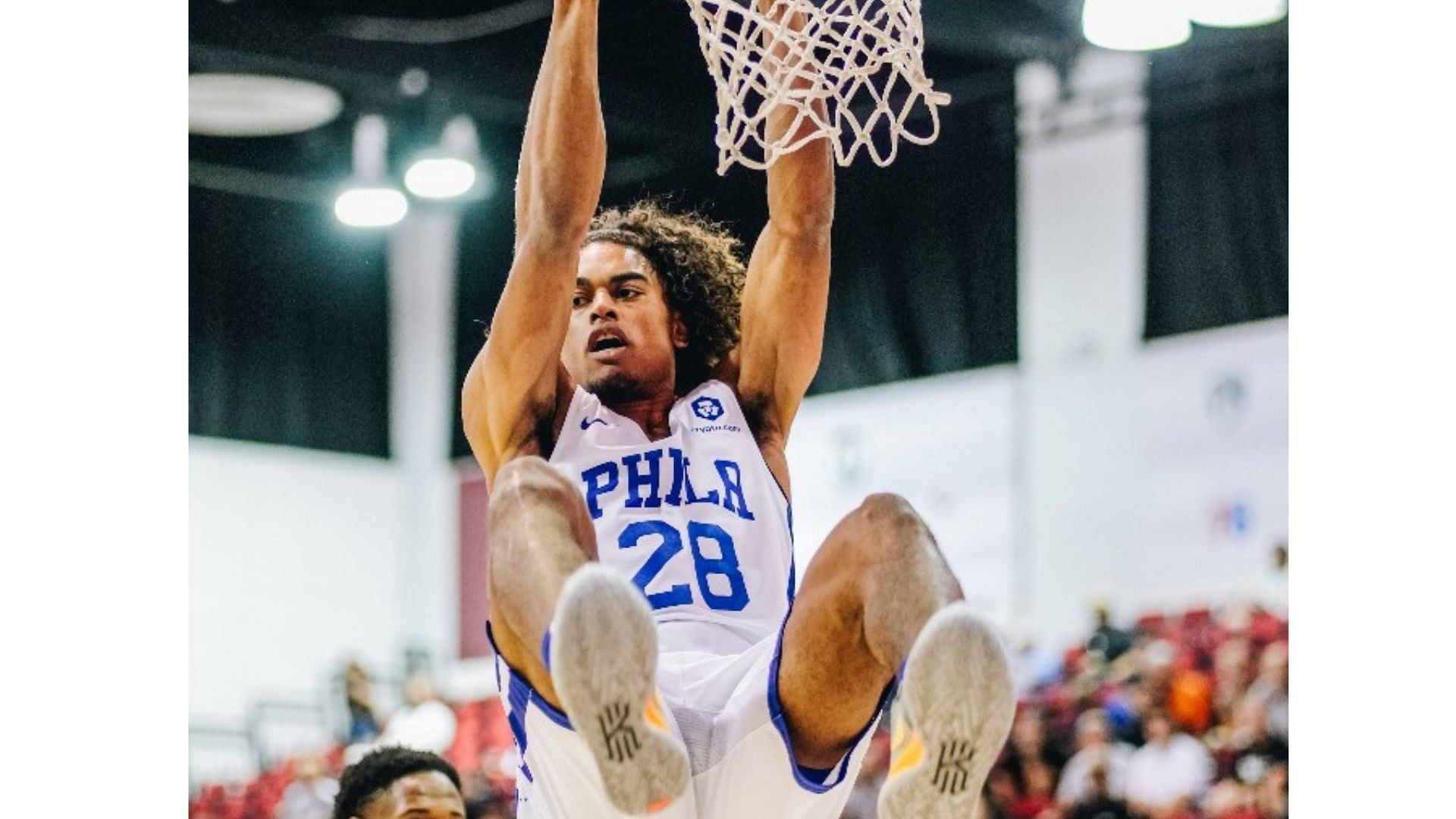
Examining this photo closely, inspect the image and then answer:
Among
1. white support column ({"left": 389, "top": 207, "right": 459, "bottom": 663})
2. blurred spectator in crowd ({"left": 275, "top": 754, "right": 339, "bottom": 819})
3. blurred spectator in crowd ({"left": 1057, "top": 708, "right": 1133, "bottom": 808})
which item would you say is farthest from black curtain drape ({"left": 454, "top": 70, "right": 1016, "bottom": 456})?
blurred spectator in crowd ({"left": 1057, "top": 708, "right": 1133, "bottom": 808})

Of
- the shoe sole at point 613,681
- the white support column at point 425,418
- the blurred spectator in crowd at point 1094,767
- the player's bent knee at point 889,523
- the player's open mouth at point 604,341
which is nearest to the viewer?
the shoe sole at point 613,681

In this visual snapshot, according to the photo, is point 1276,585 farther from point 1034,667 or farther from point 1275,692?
point 1034,667

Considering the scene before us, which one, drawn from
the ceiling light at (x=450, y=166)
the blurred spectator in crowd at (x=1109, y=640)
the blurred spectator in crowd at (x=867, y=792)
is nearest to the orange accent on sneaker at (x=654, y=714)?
the blurred spectator in crowd at (x=867, y=792)

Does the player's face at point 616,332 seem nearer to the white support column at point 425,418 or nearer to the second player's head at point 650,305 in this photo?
the second player's head at point 650,305

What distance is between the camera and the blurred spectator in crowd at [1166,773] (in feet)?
22.1

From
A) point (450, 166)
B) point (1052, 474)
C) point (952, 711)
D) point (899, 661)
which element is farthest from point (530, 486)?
point (1052, 474)

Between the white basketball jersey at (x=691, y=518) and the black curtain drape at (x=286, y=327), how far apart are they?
2.48 meters

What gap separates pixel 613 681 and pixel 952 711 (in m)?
0.46

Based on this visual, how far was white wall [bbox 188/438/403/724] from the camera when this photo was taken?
24.8 feet

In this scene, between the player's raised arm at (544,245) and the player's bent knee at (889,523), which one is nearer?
the player's bent knee at (889,523)
